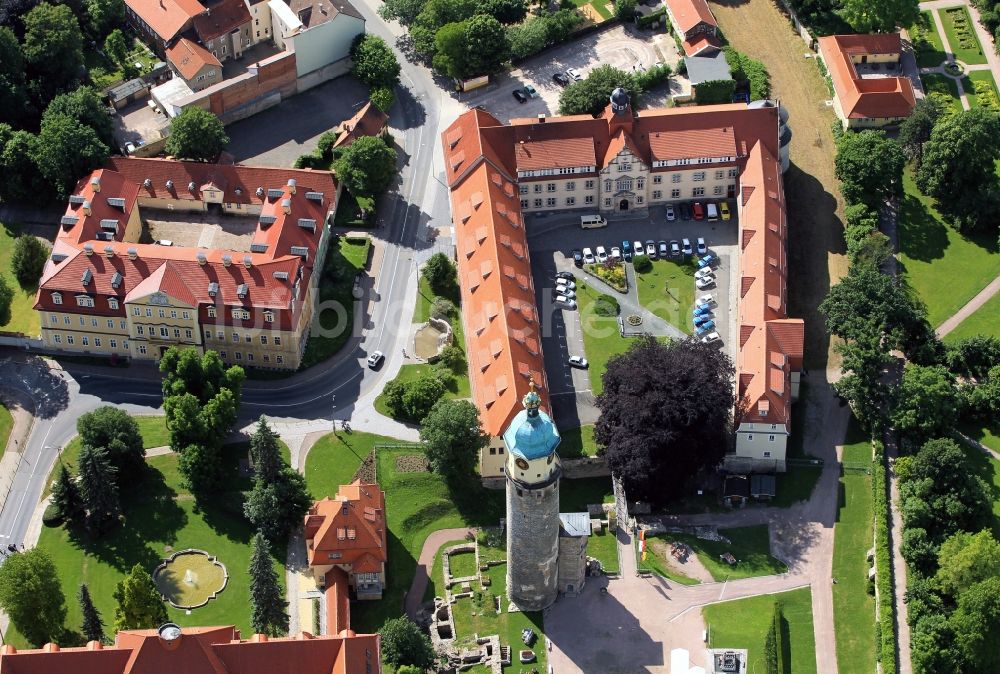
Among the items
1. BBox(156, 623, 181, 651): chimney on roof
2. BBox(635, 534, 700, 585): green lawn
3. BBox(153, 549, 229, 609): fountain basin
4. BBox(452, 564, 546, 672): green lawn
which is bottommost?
BBox(452, 564, 546, 672): green lawn

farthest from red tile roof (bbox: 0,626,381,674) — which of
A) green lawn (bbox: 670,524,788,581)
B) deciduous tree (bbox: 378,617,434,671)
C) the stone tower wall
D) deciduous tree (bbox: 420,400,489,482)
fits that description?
green lawn (bbox: 670,524,788,581)

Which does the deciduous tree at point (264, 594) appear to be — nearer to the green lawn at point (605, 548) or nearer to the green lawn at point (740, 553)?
the green lawn at point (605, 548)

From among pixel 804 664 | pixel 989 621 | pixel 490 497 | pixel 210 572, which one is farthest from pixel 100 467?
pixel 989 621

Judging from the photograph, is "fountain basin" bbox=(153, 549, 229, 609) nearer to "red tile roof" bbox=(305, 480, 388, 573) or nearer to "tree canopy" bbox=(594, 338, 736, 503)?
"red tile roof" bbox=(305, 480, 388, 573)

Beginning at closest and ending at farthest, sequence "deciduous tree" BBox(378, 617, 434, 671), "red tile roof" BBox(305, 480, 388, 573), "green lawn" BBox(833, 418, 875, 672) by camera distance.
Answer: "deciduous tree" BBox(378, 617, 434, 671), "green lawn" BBox(833, 418, 875, 672), "red tile roof" BBox(305, 480, 388, 573)

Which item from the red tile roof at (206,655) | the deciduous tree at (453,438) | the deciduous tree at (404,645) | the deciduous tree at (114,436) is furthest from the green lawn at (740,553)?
the deciduous tree at (114,436)

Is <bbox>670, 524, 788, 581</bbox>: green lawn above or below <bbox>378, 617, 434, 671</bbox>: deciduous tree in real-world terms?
above
